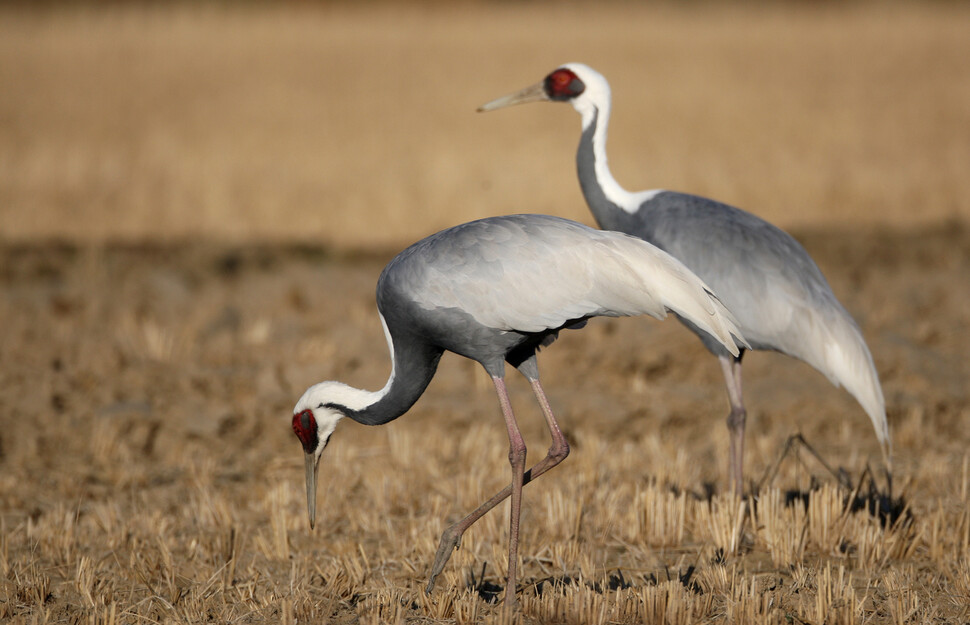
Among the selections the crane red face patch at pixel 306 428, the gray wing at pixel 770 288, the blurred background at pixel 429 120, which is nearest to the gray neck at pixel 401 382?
the crane red face patch at pixel 306 428

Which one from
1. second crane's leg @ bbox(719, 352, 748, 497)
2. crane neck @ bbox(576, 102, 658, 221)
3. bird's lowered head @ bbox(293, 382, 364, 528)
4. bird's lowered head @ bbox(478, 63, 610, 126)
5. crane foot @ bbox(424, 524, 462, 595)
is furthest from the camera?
bird's lowered head @ bbox(478, 63, 610, 126)

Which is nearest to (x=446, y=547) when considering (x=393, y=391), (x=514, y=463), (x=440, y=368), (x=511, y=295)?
(x=514, y=463)

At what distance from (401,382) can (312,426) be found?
47 centimetres

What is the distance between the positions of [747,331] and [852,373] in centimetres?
56

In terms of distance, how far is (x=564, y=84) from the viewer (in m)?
6.29

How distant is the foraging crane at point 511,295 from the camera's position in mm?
4352

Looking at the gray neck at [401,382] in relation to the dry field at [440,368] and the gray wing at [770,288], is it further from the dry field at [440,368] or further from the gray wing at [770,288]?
the gray wing at [770,288]

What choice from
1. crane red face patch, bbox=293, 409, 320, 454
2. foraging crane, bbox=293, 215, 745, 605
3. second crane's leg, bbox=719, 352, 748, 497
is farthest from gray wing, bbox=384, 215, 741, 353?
second crane's leg, bbox=719, 352, 748, 497

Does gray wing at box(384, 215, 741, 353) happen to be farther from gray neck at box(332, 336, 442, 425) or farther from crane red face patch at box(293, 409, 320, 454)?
crane red face patch at box(293, 409, 320, 454)

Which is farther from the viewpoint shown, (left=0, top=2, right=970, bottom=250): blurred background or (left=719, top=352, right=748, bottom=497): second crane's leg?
(left=0, top=2, right=970, bottom=250): blurred background

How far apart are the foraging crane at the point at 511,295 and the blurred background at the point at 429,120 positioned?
245 inches

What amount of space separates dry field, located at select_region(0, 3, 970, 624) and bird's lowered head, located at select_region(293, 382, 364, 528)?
54cm

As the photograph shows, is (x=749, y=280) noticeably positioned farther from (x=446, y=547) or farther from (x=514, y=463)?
(x=446, y=547)

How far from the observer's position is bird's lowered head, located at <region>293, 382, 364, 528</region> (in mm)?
4742
